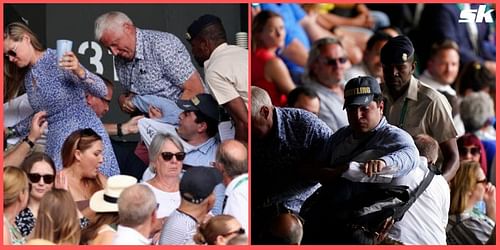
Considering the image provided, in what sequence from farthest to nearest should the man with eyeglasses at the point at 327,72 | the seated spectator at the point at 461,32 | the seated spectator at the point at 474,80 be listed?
the seated spectator at the point at 474,80, the seated spectator at the point at 461,32, the man with eyeglasses at the point at 327,72

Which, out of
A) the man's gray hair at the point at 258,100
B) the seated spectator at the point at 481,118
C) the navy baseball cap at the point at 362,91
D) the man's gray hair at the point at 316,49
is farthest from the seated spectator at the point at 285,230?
the seated spectator at the point at 481,118

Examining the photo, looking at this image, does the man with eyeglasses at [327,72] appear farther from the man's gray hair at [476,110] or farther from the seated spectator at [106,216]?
the seated spectator at [106,216]

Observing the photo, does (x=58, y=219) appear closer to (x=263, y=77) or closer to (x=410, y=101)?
(x=263, y=77)

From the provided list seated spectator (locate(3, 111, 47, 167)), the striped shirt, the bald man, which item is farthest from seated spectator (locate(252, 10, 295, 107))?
seated spectator (locate(3, 111, 47, 167))

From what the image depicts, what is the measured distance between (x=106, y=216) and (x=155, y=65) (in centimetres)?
97

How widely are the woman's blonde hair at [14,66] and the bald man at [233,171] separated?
1.27 metres

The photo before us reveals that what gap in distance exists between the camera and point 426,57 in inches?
380

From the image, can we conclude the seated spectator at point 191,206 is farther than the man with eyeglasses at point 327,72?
No

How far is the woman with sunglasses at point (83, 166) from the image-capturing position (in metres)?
8.85

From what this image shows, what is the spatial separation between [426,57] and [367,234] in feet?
4.47

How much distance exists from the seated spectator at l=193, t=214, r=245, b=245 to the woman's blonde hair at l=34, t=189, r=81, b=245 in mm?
741

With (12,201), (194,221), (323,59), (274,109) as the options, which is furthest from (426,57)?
(12,201)

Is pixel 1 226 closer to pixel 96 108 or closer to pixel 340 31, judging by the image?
pixel 96 108

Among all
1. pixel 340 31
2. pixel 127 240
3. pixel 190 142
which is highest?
pixel 340 31
